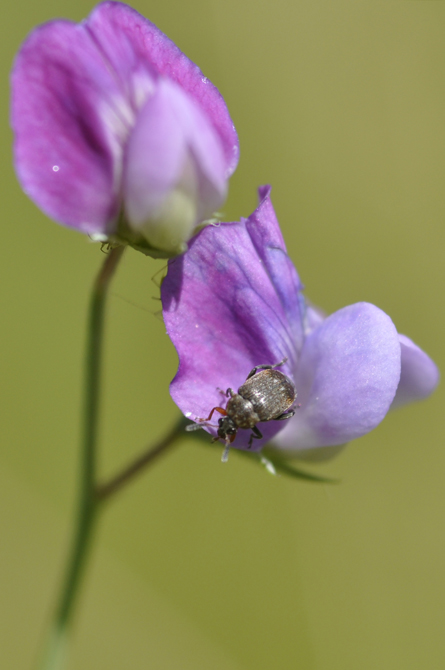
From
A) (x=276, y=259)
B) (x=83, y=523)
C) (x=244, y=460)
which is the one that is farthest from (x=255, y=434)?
(x=244, y=460)

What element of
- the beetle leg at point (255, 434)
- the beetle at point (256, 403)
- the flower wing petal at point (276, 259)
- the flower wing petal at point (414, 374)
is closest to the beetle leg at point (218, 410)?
the beetle at point (256, 403)

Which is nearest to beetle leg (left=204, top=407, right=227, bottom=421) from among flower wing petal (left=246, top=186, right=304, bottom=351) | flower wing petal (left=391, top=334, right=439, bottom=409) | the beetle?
the beetle

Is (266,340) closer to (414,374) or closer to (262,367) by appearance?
(262,367)

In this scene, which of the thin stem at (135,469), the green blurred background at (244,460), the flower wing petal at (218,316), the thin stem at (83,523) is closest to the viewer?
the flower wing petal at (218,316)

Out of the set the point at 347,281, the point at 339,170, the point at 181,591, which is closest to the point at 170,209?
the point at 181,591

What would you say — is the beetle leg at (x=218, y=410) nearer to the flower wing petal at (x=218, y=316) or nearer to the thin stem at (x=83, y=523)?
the flower wing petal at (x=218, y=316)

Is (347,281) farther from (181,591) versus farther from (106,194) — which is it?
(106,194)

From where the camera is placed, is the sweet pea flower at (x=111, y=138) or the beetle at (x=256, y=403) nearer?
the sweet pea flower at (x=111, y=138)
